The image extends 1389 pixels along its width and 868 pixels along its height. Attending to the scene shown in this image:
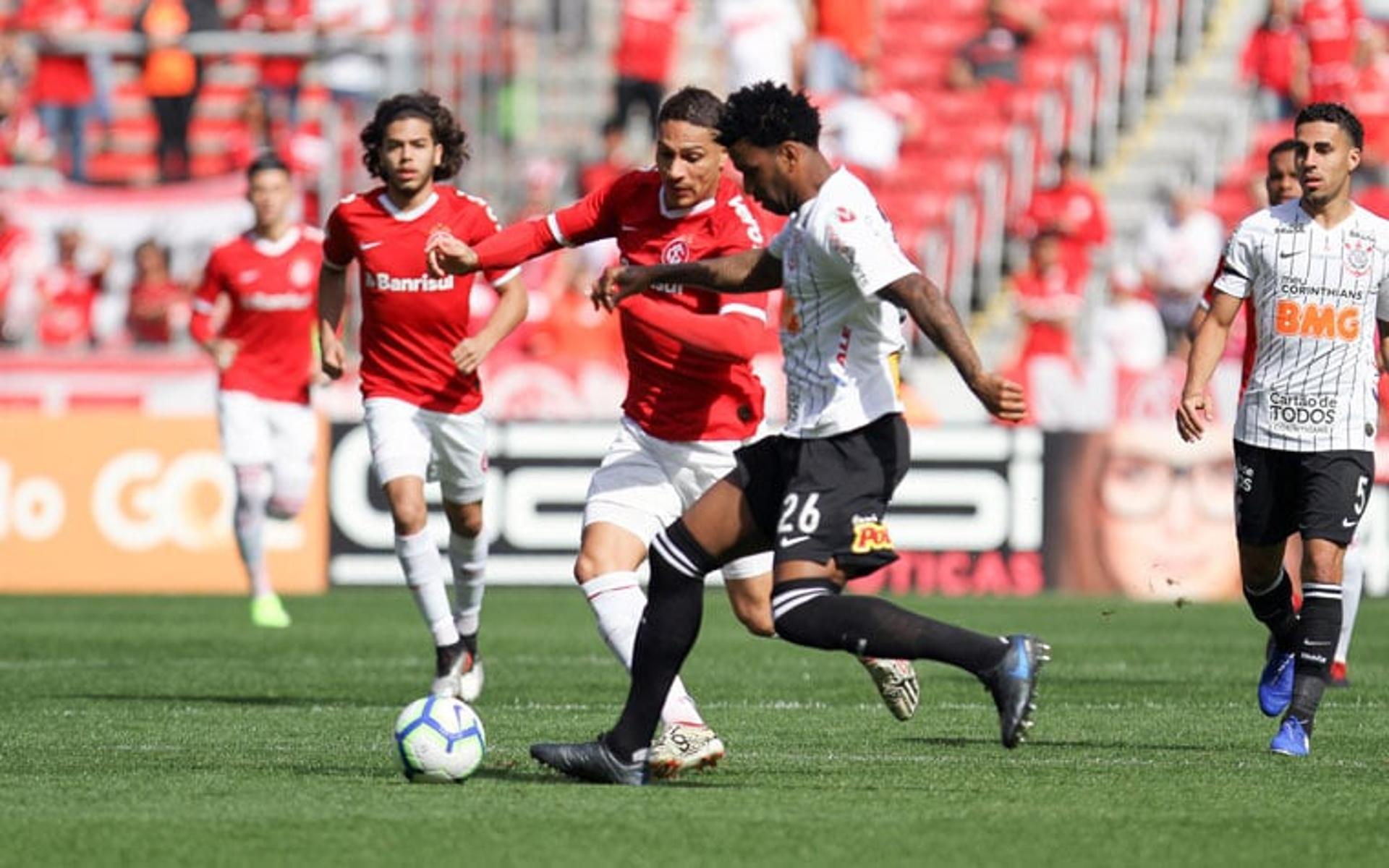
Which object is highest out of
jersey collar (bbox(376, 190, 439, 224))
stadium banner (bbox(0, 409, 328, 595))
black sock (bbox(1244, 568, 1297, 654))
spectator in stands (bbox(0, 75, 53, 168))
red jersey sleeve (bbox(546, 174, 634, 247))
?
red jersey sleeve (bbox(546, 174, 634, 247))

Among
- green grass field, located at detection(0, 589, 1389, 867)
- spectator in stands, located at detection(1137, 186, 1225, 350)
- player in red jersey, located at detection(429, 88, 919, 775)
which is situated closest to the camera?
green grass field, located at detection(0, 589, 1389, 867)

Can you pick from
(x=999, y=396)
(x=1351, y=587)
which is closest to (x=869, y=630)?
(x=999, y=396)

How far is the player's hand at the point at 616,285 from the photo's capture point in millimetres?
8555

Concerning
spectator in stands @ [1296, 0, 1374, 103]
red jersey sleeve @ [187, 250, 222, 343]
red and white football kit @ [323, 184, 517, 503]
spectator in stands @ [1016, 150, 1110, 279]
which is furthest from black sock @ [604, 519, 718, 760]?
spectator in stands @ [1296, 0, 1374, 103]

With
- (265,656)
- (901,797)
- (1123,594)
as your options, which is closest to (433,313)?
(265,656)

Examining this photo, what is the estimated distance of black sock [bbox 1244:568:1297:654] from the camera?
1073 cm

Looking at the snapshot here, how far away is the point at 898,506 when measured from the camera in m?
20.4

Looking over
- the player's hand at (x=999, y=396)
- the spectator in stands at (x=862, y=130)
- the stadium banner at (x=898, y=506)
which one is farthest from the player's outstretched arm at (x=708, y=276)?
the spectator in stands at (x=862, y=130)

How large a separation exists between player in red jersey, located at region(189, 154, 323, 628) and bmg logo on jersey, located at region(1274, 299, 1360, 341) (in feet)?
26.6

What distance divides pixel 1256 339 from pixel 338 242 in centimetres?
415

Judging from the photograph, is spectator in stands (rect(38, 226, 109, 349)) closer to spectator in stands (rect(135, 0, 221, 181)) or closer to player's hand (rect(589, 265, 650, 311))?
spectator in stands (rect(135, 0, 221, 181))

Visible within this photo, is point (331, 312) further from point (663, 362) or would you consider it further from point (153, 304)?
point (153, 304)

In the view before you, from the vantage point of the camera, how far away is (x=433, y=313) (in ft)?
39.3

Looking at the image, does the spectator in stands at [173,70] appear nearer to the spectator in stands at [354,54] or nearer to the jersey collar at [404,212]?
the spectator in stands at [354,54]
